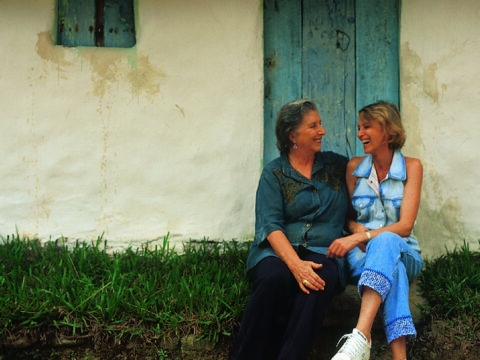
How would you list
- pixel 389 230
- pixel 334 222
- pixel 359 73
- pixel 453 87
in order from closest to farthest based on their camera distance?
pixel 389 230
pixel 334 222
pixel 453 87
pixel 359 73

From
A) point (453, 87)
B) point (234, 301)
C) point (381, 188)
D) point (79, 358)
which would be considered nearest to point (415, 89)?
point (453, 87)

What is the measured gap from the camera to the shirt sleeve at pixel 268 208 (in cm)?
342

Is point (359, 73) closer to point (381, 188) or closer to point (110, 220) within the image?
point (381, 188)

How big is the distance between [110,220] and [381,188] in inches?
78.4

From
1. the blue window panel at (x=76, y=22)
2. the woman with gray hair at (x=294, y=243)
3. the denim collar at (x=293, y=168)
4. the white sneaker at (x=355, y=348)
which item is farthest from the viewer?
the blue window panel at (x=76, y=22)

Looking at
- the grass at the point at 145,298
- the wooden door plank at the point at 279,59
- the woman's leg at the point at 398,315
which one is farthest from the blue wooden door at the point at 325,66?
the woman's leg at the point at 398,315

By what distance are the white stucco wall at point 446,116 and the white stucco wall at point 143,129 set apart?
1187 mm

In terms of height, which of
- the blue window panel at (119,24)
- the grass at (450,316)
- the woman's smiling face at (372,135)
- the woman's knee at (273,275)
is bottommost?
the grass at (450,316)

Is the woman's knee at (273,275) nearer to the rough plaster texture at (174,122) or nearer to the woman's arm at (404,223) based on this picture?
the woman's arm at (404,223)

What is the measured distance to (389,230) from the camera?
131 inches

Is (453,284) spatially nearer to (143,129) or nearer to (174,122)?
(174,122)

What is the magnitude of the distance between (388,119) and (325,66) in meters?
1.16

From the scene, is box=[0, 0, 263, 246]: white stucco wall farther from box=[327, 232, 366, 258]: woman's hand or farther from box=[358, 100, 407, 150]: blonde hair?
box=[327, 232, 366, 258]: woman's hand

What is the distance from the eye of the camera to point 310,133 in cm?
362
